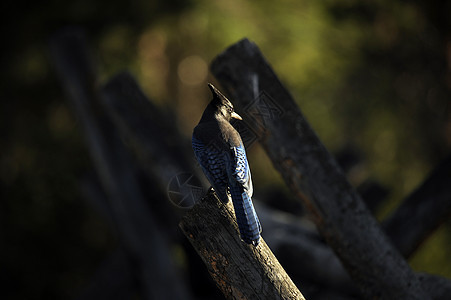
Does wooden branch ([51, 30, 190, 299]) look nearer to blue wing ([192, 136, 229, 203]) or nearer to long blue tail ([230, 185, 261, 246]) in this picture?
blue wing ([192, 136, 229, 203])

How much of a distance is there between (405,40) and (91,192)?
818cm

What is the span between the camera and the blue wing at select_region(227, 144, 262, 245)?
1765 millimetres

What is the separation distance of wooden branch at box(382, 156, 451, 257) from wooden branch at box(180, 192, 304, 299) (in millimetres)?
1637

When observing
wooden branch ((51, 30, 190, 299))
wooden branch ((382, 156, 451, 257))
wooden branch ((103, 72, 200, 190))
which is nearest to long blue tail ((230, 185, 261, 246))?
wooden branch ((382, 156, 451, 257))

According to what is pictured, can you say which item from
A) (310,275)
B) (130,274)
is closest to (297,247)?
(310,275)

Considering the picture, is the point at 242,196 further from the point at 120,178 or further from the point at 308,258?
the point at 120,178

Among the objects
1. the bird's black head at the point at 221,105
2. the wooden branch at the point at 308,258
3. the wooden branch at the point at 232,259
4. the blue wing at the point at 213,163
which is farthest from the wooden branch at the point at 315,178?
the wooden branch at the point at 232,259

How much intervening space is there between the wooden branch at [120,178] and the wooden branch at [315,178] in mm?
2250

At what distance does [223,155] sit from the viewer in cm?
212

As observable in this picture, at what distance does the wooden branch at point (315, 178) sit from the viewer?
8.57 ft

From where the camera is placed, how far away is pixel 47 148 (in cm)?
925

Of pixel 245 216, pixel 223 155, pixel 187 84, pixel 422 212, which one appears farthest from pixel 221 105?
pixel 187 84

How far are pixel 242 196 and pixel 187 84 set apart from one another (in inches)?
411

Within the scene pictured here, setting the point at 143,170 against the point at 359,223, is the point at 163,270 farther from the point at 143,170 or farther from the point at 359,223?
the point at 359,223
